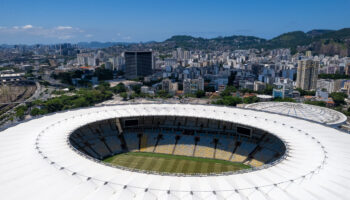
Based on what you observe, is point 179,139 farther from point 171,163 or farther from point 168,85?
point 168,85

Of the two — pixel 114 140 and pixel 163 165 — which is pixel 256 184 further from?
pixel 114 140

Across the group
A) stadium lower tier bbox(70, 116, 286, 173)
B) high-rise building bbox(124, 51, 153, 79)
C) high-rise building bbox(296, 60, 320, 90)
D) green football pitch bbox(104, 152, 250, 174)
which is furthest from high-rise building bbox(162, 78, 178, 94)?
green football pitch bbox(104, 152, 250, 174)

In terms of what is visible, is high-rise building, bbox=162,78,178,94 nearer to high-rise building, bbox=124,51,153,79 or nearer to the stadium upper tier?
high-rise building, bbox=124,51,153,79

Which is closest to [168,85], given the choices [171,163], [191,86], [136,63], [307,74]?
[191,86]

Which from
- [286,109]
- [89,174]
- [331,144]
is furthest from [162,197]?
[286,109]

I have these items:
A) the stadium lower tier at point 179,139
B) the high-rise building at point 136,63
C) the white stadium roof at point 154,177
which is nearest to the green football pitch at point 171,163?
the stadium lower tier at point 179,139
